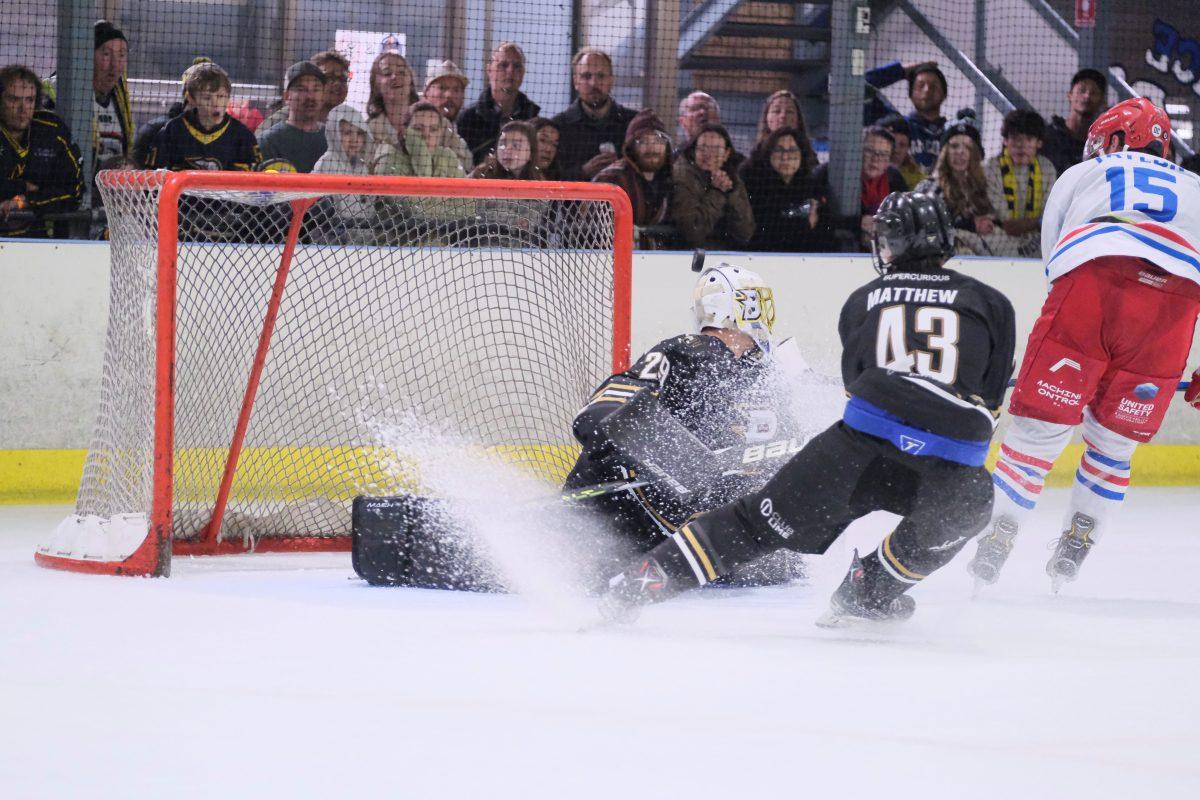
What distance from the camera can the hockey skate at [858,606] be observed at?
2973mm

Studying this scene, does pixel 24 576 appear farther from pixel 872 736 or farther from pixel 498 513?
pixel 872 736

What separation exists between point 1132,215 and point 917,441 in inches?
49.8

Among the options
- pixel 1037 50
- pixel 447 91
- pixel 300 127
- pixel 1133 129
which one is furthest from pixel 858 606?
pixel 1037 50

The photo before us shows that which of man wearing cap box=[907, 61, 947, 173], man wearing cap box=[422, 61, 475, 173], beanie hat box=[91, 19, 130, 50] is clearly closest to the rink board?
beanie hat box=[91, 19, 130, 50]

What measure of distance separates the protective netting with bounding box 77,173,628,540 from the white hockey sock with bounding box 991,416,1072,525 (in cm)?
113

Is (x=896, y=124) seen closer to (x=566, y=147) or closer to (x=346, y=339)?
(x=566, y=147)

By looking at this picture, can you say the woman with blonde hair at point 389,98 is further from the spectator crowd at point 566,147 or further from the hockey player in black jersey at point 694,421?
the hockey player in black jersey at point 694,421

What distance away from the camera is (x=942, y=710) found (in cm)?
235

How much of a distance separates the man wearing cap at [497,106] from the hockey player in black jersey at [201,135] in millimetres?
942

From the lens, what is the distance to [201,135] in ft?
17.7

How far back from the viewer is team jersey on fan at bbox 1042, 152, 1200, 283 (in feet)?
12.0

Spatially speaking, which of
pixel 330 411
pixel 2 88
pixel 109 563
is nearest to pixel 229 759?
pixel 109 563

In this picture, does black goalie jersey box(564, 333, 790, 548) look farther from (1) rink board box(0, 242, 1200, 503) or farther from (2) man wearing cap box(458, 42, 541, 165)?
(2) man wearing cap box(458, 42, 541, 165)

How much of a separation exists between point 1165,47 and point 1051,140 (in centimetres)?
193
